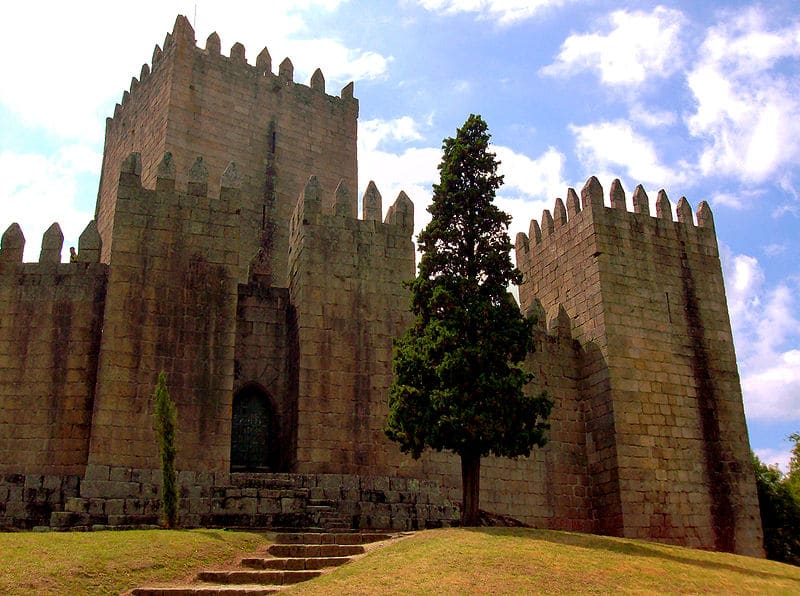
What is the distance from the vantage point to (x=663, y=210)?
2455 cm

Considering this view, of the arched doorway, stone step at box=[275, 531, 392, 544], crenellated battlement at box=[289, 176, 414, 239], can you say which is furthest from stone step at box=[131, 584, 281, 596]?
crenellated battlement at box=[289, 176, 414, 239]

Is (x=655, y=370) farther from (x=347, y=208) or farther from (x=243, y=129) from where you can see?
(x=243, y=129)

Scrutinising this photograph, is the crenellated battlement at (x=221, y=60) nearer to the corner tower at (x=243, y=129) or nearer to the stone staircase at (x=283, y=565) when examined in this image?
the corner tower at (x=243, y=129)

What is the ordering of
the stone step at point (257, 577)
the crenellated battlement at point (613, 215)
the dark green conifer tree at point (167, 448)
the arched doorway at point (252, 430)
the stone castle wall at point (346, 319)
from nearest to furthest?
the stone step at point (257, 577)
the dark green conifer tree at point (167, 448)
the stone castle wall at point (346, 319)
the arched doorway at point (252, 430)
the crenellated battlement at point (613, 215)

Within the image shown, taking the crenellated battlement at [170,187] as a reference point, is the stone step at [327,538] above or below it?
below

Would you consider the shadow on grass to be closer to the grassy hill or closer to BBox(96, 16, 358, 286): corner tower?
the grassy hill

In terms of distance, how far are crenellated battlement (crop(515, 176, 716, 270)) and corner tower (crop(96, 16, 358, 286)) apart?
274 inches

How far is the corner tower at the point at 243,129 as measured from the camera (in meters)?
26.3

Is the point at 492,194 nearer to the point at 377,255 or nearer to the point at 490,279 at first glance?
the point at 490,279

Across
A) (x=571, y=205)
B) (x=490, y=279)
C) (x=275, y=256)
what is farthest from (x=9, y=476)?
(x=571, y=205)

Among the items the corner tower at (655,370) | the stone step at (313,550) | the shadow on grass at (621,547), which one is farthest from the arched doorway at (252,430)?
the corner tower at (655,370)

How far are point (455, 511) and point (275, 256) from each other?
11156 mm

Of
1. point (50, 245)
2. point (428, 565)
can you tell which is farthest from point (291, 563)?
point (50, 245)

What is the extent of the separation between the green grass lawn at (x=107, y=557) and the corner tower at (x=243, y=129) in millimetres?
12524
